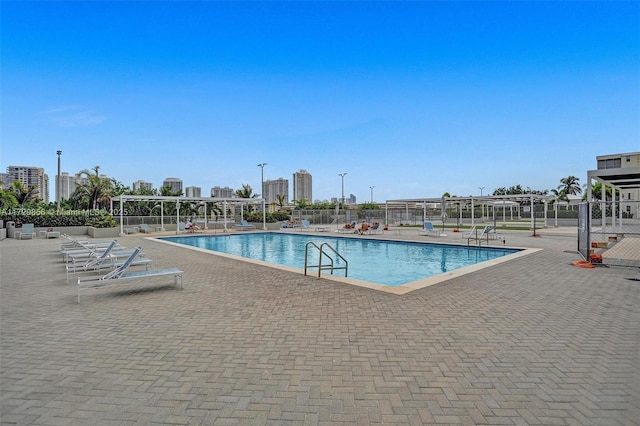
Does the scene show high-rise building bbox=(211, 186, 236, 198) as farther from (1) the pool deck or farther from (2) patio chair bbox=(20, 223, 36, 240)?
(1) the pool deck

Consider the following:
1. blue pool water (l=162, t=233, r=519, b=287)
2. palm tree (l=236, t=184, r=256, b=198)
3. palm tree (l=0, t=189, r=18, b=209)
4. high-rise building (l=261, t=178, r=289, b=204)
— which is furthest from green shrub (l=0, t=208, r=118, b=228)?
high-rise building (l=261, t=178, r=289, b=204)

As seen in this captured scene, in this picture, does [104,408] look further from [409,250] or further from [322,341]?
[409,250]

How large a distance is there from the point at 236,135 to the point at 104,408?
31.4m

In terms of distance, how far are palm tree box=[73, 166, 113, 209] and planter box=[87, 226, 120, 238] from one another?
14.7m

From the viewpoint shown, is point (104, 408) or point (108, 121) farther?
point (108, 121)

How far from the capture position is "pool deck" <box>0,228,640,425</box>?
243 cm

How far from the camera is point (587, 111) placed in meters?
18.8

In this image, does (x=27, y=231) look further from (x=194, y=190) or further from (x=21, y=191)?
(x=194, y=190)

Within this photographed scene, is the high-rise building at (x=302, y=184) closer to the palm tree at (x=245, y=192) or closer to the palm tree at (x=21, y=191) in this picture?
the palm tree at (x=245, y=192)

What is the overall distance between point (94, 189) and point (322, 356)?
3829 cm

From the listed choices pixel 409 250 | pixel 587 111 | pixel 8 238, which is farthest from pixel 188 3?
pixel 587 111

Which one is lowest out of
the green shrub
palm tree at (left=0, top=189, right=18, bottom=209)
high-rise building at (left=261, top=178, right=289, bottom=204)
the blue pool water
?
the blue pool water

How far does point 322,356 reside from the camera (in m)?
3.36

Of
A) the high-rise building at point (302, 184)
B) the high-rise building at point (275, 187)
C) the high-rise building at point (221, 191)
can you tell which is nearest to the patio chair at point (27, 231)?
the high-rise building at point (221, 191)
